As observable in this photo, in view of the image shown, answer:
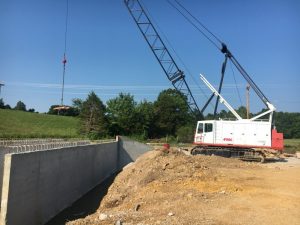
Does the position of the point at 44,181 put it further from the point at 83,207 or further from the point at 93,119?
the point at 93,119

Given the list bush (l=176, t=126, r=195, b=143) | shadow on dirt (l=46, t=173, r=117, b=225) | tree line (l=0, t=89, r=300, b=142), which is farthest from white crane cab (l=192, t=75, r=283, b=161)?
bush (l=176, t=126, r=195, b=143)

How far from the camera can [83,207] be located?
19.3m

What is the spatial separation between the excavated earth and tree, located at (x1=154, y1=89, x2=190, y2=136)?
179 ft

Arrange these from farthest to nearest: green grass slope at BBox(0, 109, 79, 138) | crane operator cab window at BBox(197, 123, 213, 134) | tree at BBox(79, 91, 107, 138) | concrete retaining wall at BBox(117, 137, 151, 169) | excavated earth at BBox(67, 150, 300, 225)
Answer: green grass slope at BBox(0, 109, 79, 138)
tree at BBox(79, 91, 107, 138)
concrete retaining wall at BBox(117, 137, 151, 169)
crane operator cab window at BBox(197, 123, 213, 134)
excavated earth at BBox(67, 150, 300, 225)

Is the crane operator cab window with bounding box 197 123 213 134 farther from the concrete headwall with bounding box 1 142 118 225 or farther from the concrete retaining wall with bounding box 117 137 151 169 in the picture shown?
the concrete headwall with bounding box 1 142 118 225

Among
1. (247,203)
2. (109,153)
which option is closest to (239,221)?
(247,203)

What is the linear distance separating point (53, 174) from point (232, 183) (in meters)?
7.23

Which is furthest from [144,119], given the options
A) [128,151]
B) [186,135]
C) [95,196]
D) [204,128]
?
[95,196]

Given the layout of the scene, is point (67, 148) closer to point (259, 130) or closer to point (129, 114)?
point (259, 130)

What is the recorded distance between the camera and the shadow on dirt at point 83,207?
16.5 meters

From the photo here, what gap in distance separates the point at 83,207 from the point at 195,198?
7471 millimetres

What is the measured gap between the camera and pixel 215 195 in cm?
1405

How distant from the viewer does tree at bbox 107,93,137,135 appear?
61.5 m

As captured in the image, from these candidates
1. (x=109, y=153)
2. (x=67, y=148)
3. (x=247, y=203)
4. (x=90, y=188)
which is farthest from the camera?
(x=109, y=153)
